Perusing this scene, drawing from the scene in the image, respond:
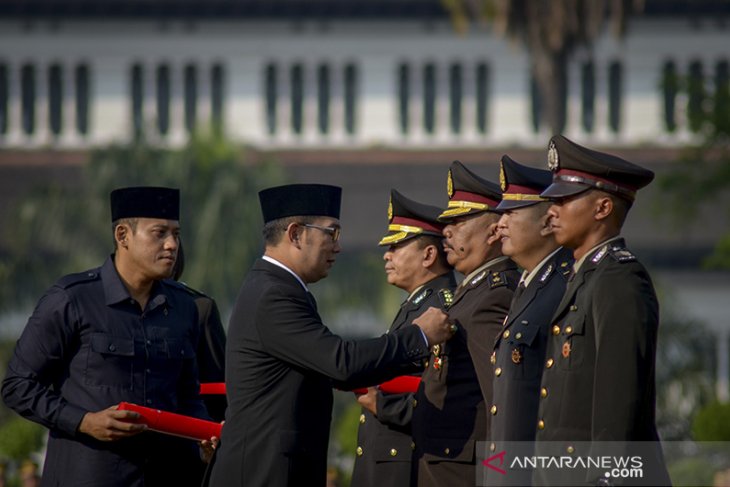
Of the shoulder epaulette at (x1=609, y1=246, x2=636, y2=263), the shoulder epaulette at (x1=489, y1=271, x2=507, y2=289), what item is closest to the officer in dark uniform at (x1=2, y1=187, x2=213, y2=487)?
the shoulder epaulette at (x1=489, y1=271, x2=507, y2=289)

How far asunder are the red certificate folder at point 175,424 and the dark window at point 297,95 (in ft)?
93.6

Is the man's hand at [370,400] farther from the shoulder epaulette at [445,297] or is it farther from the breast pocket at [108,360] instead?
the breast pocket at [108,360]

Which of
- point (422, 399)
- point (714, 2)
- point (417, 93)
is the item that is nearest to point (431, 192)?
point (417, 93)

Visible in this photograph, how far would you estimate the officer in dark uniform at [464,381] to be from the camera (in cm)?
723

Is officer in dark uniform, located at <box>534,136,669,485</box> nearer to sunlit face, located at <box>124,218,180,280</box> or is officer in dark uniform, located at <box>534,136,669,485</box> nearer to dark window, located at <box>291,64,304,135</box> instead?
sunlit face, located at <box>124,218,180,280</box>

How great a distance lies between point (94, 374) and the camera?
7.39 m

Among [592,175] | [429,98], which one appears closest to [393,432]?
[592,175]

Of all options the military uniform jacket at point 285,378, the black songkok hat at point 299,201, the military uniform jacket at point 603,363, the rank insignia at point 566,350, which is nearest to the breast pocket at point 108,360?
the military uniform jacket at point 285,378

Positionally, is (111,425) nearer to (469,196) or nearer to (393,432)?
(393,432)

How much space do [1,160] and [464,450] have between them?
2723 centimetres

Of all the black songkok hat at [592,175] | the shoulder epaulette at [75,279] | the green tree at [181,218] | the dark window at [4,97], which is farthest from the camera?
the dark window at [4,97]

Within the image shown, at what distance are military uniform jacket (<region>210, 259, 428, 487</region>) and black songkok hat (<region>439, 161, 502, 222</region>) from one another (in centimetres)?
107

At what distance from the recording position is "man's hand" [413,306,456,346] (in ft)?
22.3

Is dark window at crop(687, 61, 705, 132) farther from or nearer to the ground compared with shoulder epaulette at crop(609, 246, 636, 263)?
farther from the ground
